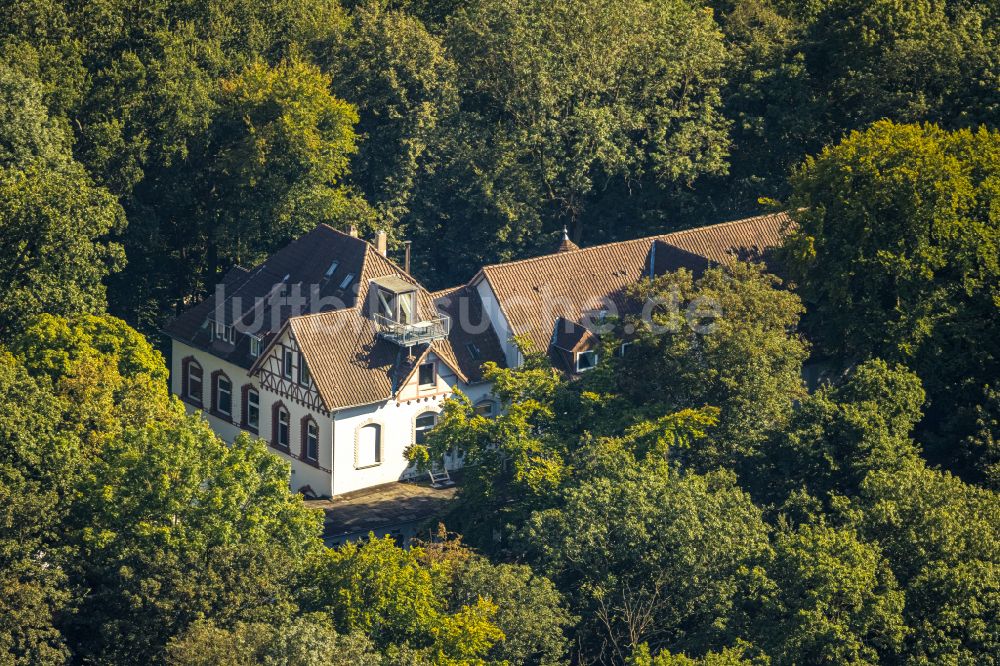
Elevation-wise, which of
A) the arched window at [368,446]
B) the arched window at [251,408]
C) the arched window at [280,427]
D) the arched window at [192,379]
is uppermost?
the arched window at [192,379]

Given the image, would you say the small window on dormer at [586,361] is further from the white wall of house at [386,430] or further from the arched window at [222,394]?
the arched window at [222,394]

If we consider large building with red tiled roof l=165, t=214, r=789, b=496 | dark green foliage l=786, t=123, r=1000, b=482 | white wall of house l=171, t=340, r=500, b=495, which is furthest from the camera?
large building with red tiled roof l=165, t=214, r=789, b=496

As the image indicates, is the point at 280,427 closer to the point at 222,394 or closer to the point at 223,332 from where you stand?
the point at 222,394

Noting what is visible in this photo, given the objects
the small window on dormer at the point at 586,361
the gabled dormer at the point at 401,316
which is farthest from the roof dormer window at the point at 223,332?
the small window on dormer at the point at 586,361

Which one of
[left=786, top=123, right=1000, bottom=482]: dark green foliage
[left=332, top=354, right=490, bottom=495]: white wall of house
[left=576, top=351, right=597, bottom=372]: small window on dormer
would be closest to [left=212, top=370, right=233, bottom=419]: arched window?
[left=332, top=354, right=490, bottom=495]: white wall of house

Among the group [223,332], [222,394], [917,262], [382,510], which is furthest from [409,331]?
[917,262]

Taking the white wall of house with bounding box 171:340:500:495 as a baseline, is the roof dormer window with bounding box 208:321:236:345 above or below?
above

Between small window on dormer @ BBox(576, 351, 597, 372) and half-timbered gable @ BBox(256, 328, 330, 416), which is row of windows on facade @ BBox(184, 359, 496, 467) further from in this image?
small window on dormer @ BBox(576, 351, 597, 372)
